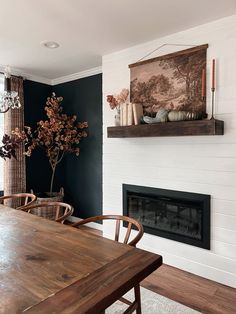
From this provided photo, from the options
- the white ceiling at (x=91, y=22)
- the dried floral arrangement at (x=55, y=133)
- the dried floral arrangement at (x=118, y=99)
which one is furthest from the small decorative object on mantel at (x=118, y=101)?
the dried floral arrangement at (x=55, y=133)

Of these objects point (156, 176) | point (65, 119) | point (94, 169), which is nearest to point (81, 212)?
point (94, 169)

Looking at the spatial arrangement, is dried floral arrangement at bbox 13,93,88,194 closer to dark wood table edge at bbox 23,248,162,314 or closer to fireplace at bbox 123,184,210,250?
fireplace at bbox 123,184,210,250

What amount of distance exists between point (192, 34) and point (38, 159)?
124 inches

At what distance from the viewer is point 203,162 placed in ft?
8.43

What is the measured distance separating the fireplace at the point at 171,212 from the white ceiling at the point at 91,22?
174 cm

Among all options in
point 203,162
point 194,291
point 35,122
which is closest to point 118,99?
point 203,162

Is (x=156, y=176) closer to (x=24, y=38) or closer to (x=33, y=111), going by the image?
(x=24, y=38)

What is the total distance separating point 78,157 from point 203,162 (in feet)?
7.75

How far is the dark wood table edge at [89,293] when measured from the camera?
85 cm

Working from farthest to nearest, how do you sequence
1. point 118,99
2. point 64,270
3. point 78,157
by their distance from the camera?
point 78,157, point 118,99, point 64,270

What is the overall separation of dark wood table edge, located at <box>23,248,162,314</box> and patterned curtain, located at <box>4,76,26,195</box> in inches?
126

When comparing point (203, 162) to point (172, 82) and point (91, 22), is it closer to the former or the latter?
point (172, 82)

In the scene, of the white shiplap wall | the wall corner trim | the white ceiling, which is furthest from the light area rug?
the wall corner trim

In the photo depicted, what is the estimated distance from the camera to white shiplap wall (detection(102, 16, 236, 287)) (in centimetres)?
240
